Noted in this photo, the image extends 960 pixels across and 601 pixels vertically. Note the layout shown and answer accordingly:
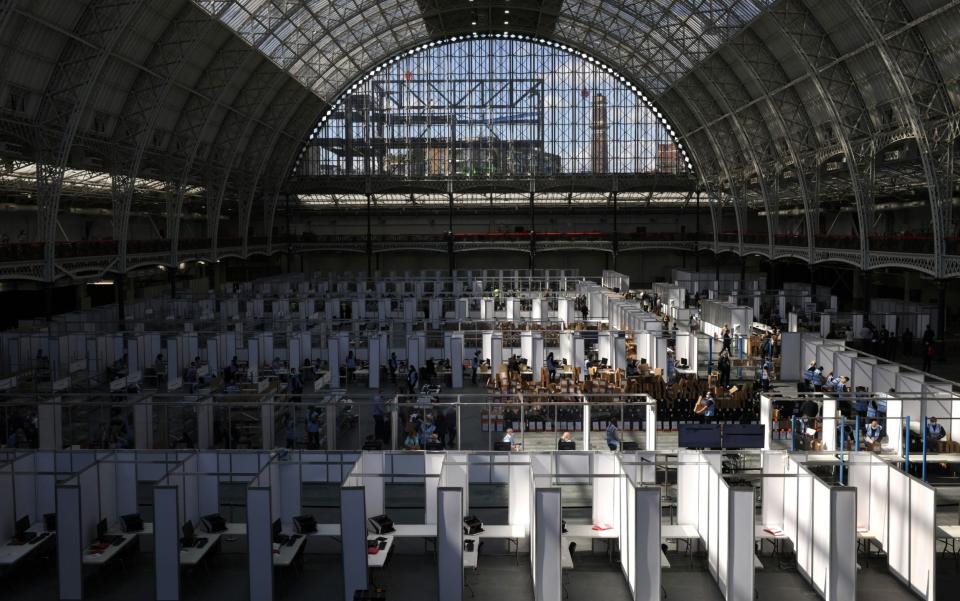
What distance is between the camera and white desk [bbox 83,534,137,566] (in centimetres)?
1340

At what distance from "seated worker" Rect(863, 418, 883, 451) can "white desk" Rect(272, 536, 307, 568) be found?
12378 millimetres

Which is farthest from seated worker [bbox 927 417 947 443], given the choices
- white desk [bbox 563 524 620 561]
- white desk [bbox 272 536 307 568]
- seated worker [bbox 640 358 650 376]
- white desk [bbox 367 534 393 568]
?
white desk [bbox 272 536 307 568]

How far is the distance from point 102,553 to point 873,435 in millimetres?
15754

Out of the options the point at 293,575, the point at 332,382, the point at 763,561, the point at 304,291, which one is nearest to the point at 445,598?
the point at 293,575

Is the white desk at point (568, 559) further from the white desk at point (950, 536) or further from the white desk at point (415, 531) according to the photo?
the white desk at point (950, 536)

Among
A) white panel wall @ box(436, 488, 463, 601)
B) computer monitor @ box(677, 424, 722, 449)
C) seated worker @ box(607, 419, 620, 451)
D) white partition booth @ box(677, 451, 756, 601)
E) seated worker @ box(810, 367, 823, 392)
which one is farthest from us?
seated worker @ box(810, 367, 823, 392)

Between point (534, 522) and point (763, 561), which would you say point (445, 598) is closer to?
point (534, 522)

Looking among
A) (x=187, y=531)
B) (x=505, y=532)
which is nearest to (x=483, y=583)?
(x=505, y=532)

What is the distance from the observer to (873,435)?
18.5 metres

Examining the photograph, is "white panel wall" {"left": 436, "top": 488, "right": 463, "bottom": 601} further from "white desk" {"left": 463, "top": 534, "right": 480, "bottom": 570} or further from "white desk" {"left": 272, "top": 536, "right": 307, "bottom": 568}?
"white desk" {"left": 272, "top": 536, "right": 307, "bottom": 568}

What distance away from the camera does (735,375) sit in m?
31.5

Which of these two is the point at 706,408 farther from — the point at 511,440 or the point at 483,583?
the point at 483,583

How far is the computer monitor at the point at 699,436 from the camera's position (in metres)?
17.3

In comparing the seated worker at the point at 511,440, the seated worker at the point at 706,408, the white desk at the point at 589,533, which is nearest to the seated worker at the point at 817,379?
the seated worker at the point at 706,408
